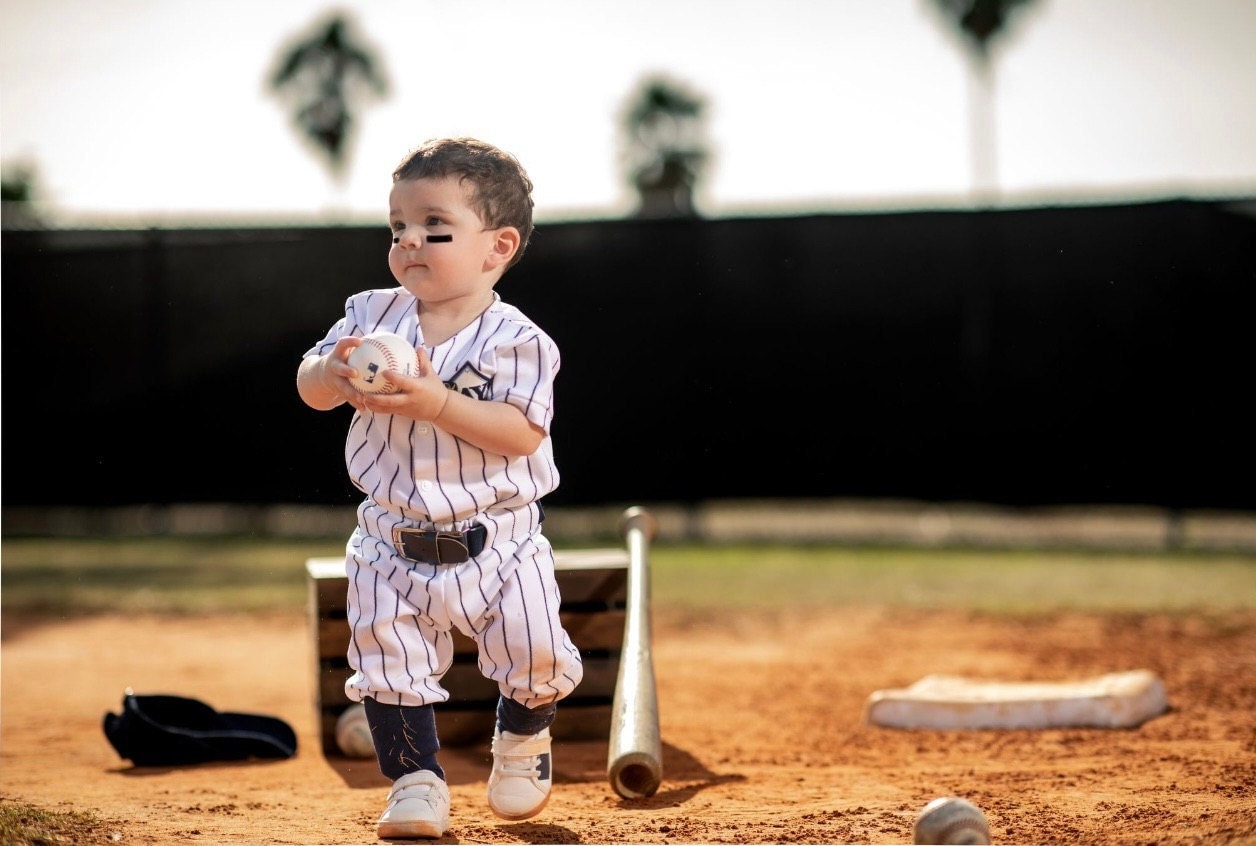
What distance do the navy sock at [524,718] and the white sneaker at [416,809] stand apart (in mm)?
189

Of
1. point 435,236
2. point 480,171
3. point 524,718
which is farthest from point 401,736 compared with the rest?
point 480,171

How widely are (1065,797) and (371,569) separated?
1.67 meters

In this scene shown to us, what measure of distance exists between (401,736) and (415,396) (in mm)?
703

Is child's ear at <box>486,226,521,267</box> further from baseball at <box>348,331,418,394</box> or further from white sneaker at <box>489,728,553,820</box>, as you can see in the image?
white sneaker at <box>489,728,553,820</box>

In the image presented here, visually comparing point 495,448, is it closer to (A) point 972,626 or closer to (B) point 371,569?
(B) point 371,569


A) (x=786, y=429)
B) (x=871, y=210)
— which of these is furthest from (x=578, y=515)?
(x=871, y=210)

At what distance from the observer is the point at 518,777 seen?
2.89 m

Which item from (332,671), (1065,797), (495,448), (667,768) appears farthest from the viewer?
(332,671)

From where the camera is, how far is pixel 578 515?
959 centimetres

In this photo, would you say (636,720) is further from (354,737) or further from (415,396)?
(354,737)

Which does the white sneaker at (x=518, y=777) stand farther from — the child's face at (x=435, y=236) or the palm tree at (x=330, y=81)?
the palm tree at (x=330, y=81)

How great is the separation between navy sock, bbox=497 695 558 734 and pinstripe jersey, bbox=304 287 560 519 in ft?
1.42

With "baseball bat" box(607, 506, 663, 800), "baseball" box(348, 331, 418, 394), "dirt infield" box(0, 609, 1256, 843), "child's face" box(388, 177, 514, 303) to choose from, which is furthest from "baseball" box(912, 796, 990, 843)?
"child's face" box(388, 177, 514, 303)

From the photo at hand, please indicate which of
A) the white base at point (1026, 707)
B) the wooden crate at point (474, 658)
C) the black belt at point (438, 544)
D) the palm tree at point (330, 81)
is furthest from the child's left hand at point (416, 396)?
the palm tree at point (330, 81)
